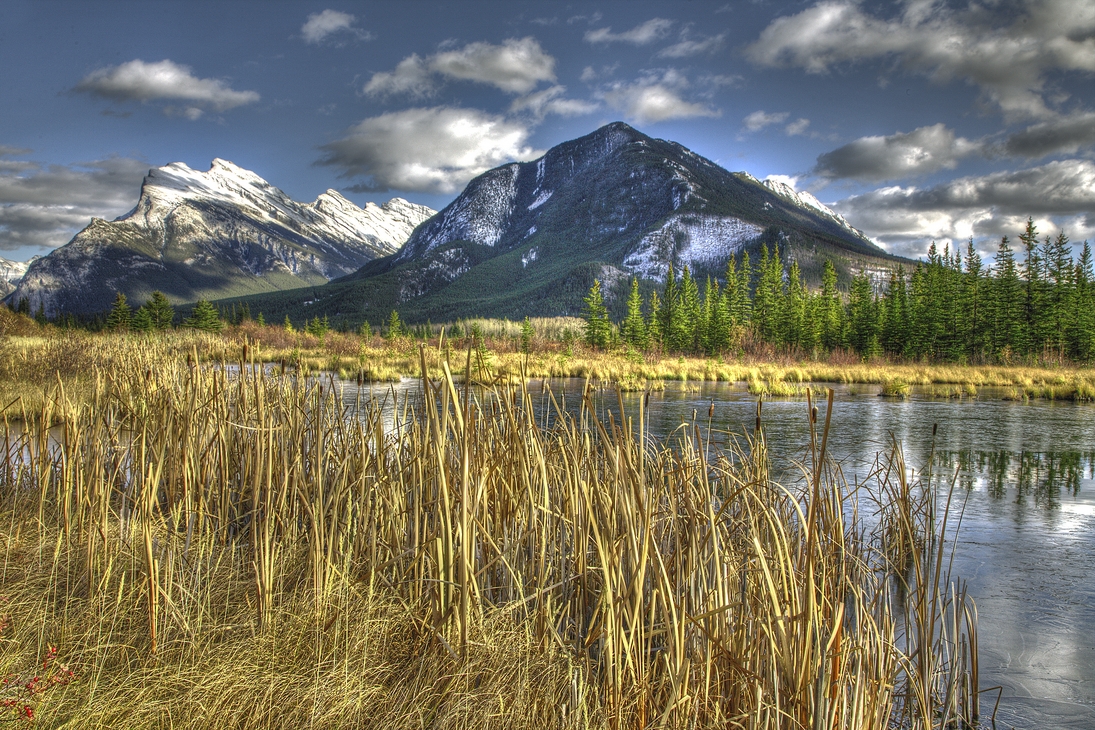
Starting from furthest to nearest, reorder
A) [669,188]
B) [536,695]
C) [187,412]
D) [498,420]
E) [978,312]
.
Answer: [669,188]
[978,312]
[498,420]
[187,412]
[536,695]

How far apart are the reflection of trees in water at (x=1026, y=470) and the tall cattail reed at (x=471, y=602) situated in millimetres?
6559

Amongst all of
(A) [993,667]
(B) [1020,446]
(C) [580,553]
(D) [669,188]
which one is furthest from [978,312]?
(D) [669,188]

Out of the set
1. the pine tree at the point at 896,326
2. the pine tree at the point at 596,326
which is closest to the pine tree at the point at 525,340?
the pine tree at the point at 596,326

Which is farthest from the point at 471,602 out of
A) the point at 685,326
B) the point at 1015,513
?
the point at 685,326

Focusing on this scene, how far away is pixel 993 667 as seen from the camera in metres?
3.96

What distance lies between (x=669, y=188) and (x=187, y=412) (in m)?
200

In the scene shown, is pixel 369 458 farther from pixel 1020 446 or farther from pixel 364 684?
pixel 1020 446

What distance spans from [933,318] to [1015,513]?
4125 centimetres

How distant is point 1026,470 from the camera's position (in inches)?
383

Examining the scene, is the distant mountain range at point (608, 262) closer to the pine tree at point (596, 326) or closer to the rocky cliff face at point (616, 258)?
the rocky cliff face at point (616, 258)

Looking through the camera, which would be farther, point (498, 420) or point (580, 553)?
point (498, 420)

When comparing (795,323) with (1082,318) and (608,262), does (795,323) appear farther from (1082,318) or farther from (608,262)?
(608,262)

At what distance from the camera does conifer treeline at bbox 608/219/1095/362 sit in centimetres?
4100

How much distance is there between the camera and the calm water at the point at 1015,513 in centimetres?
386
